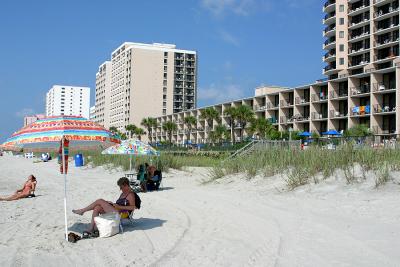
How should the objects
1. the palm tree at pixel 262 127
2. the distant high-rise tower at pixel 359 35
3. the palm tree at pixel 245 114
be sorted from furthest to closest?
the palm tree at pixel 245 114, the palm tree at pixel 262 127, the distant high-rise tower at pixel 359 35

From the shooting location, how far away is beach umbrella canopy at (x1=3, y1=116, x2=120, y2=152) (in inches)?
502

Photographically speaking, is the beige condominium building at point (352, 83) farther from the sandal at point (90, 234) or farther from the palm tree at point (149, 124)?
the sandal at point (90, 234)

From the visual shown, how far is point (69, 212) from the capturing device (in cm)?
1039

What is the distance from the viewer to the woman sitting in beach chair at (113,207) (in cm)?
757

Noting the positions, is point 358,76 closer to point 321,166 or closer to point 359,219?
point 321,166

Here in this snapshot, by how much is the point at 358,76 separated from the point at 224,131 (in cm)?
2707

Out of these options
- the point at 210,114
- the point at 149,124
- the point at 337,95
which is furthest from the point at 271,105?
the point at 149,124

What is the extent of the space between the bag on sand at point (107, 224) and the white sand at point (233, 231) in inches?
6.2

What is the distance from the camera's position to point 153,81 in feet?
402

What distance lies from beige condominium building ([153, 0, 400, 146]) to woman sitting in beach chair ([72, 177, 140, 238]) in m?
44.9

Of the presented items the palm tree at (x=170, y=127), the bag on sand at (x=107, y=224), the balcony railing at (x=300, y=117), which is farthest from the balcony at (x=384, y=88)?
the palm tree at (x=170, y=127)

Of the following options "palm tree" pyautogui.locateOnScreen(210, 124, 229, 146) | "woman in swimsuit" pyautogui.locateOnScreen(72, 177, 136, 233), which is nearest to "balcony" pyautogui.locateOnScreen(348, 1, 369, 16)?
"palm tree" pyautogui.locateOnScreen(210, 124, 229, 146)

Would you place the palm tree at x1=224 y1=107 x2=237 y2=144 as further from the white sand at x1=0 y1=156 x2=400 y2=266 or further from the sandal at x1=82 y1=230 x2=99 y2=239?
the sandal at x1=82 y1=230 x2=99 y2=239

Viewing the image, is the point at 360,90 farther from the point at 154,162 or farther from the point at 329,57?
the point at 154,162
